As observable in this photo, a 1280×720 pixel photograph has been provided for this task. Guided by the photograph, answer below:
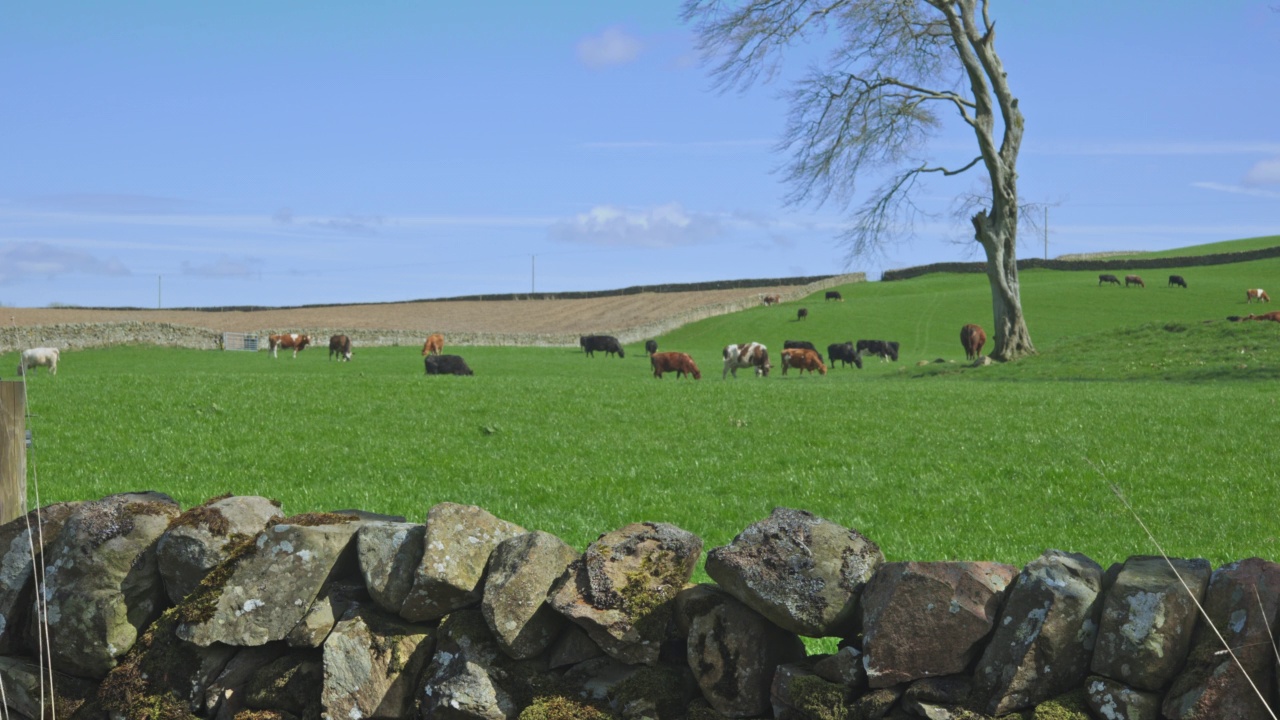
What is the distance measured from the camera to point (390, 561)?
527cm

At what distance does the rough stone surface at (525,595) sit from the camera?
498 cm

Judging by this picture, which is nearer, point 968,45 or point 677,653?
point 677,653

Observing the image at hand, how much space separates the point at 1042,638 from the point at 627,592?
1.80 m

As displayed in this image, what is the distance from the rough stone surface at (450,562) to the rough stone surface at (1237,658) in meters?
3.09

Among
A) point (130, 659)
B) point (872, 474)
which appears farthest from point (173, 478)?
point (872, 474)

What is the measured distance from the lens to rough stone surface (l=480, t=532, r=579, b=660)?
498 cm

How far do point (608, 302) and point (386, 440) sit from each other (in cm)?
→ 7481

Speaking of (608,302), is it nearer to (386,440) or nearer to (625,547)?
(386,440)

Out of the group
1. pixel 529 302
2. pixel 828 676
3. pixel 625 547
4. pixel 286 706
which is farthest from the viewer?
pixel 529 302

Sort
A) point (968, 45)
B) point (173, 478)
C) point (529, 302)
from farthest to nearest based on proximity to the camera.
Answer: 1. point (529, 302)
2. point (968, 45)
3. point (173, 478)

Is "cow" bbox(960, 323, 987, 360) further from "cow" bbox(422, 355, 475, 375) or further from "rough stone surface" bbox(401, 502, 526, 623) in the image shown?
"rough stone surface" bbox(401, 502, 526, 623)

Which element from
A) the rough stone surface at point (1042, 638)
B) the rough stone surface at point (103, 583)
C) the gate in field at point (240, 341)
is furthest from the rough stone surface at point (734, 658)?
the gate in field at point (240, 341)

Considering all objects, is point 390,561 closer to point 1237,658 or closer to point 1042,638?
point 1042,638

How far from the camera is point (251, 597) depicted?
5.32m
